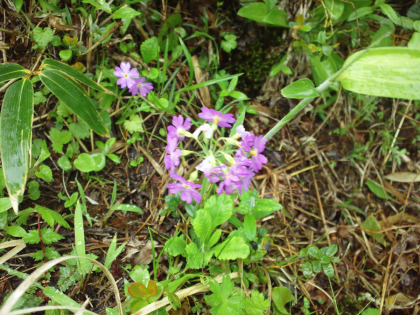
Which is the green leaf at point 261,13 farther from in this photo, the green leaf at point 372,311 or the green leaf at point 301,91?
the green leaf at point 372,311

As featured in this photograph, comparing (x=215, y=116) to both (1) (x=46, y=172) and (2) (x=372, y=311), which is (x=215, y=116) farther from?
(2) (x=372, y=311)

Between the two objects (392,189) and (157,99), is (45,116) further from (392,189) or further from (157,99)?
(392,189)

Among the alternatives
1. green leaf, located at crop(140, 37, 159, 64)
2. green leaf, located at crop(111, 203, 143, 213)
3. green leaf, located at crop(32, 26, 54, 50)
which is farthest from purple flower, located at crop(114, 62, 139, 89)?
green leaf, located at crop(111, 203, 143, 213)

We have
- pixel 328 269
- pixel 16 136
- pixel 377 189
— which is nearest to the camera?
pixel 16 136

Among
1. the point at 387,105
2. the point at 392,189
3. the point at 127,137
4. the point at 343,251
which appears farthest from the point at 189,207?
the point at 387,105

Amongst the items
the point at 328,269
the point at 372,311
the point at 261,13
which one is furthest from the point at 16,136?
the point at 372,311

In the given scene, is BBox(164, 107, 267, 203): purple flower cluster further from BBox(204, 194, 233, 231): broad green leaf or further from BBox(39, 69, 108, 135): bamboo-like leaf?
BBox(39, 69, 108, 135): bamboo-like leaf

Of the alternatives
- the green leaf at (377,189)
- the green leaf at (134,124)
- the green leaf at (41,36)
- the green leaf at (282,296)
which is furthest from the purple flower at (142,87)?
the green leaf at (377,189)
